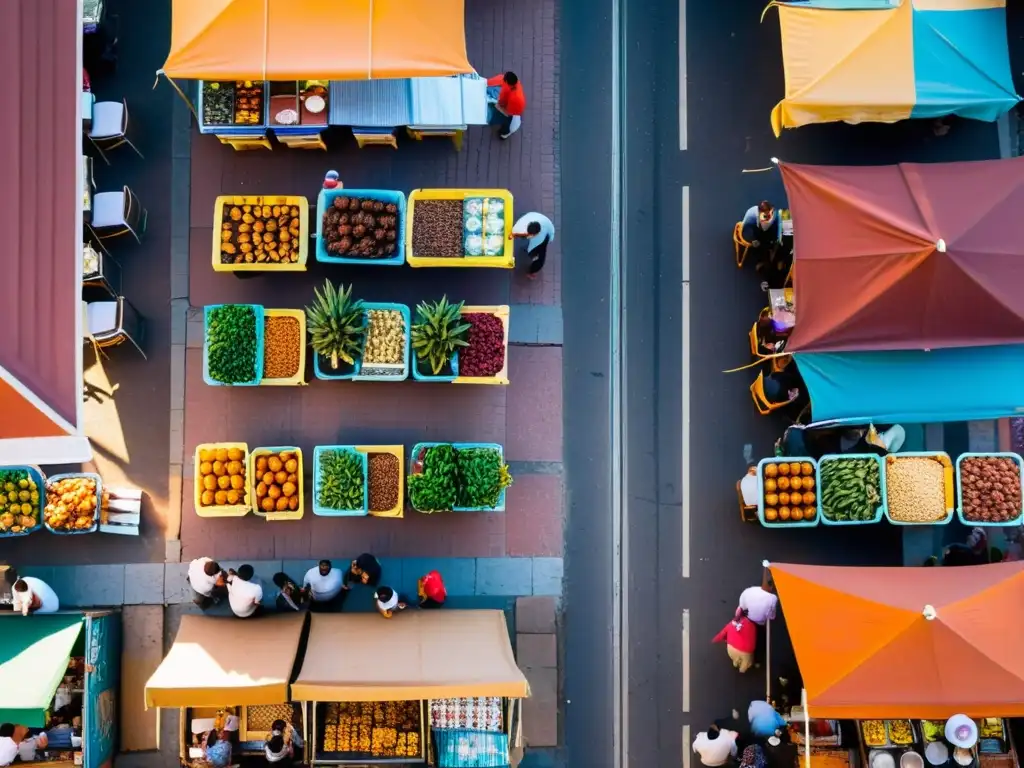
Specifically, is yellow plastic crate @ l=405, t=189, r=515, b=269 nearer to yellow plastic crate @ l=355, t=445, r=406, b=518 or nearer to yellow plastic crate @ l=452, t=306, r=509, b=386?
yellow plastic crate @ l=452, t=306, r=509, b=386

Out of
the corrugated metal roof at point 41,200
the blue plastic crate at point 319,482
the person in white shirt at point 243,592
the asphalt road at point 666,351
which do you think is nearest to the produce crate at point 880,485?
the asphalt road at point 666,351

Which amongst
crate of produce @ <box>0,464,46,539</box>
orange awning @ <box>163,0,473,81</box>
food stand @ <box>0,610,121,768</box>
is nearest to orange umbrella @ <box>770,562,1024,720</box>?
orange awning @ <box>163,0,473,81</box>

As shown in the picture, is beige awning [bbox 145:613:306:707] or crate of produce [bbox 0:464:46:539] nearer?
beige awning [bbox 145:613:306:707]

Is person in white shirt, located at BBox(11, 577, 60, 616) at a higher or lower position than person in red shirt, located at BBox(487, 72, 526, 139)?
lower

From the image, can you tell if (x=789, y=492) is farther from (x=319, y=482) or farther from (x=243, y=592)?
(x=243, y=592)

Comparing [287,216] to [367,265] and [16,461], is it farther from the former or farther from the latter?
[16,461]

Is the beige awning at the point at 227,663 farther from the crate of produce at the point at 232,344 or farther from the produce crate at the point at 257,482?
the crate of produce at the point at 232,344

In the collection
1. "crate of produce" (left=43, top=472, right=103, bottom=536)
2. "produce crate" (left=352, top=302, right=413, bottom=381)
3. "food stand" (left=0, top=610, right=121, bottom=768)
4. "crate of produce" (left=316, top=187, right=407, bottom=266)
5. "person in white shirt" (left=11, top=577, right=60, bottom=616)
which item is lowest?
"food stand" (left=0, top=610, right=121, bottom=768)
